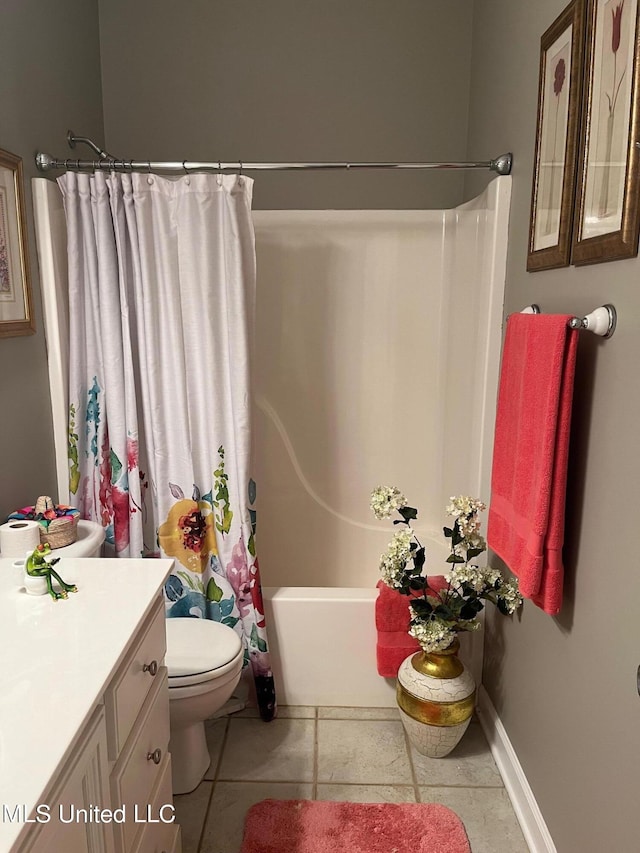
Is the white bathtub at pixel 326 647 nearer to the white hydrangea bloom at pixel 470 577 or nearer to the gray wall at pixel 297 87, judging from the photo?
the white hydrangea bloom at pixel 470 577

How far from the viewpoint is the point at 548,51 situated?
5.38 feet

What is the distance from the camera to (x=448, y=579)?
192cm

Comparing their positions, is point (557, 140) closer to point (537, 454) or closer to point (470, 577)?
point (537, 454)

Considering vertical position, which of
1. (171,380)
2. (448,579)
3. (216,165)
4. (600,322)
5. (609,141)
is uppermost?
(216,165)

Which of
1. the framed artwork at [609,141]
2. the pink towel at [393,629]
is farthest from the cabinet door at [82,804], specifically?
the framed artwork at [609,141]

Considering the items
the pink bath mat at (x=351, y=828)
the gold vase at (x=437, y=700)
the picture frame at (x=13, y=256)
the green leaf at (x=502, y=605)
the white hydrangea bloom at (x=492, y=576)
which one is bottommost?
the pink bath mat at (x=351, y=828)

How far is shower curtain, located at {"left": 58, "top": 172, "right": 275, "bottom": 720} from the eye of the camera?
1945 mm

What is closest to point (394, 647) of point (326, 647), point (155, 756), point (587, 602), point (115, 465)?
point (326, 647)

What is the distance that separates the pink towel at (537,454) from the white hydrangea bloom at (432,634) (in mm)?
358

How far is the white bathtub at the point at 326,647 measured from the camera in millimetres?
2129

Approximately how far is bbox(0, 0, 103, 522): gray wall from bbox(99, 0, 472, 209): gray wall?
1.40 feet

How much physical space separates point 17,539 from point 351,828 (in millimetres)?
1164

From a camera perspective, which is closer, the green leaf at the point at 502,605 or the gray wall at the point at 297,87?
the green leaf at the point at 502,605

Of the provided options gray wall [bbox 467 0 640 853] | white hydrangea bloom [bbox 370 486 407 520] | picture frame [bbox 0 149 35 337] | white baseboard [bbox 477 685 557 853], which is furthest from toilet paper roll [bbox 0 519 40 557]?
white baseboard [bbox 477 685 557 853]
